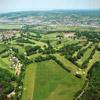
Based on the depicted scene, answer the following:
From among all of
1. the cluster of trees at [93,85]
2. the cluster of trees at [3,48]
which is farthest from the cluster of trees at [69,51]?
the cluster of trees at [3,48]

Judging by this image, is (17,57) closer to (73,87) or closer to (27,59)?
(27,59)

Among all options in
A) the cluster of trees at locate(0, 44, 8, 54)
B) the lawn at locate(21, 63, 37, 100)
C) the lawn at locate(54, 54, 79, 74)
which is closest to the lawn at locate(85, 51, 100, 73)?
the lawn at locate(54, 54, 79, 74)

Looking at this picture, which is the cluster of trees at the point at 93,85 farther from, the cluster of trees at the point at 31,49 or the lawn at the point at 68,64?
the cluster of trees at the point at 31,49

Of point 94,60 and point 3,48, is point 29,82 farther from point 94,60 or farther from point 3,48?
point 3,48

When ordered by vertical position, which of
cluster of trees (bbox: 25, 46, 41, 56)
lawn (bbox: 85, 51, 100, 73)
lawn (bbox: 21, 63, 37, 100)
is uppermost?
lawn (bbox: 21, 63, 37, 100)

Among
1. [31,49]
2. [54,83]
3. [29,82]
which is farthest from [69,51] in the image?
[29,82]

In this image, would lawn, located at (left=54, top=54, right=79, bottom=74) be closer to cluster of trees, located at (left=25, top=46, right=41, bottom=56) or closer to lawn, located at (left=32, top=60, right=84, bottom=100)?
lawn, located at (left=32, top=60, right=84, bottom=100)

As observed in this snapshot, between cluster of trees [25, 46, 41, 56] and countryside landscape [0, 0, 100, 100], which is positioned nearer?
countryside landscape [0, 0, 100, 100]

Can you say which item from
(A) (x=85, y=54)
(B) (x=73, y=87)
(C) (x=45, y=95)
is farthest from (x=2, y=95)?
(A) (x=85, y=54)
